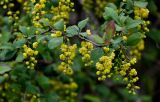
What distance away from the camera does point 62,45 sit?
1.81m

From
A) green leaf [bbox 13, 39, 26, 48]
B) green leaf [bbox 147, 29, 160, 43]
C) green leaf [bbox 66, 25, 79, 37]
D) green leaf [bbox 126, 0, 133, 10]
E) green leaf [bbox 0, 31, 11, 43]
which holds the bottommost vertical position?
green leaf [bbox 147, 29, 160, 43]

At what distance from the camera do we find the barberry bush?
5.84 ft

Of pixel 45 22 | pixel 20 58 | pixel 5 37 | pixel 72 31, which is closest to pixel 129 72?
pixel 72 31

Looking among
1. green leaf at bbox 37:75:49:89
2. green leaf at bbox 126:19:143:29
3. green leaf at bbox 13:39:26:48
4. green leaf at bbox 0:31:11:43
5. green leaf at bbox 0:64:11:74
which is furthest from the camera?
green leaf at bbox 37:75:49:89

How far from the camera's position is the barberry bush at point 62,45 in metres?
1.78

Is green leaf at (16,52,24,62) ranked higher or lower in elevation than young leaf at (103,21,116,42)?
lower

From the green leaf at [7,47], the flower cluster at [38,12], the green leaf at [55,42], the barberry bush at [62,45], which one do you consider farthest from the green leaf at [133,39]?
the green leaf at [7,47]

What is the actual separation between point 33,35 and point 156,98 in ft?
7.77

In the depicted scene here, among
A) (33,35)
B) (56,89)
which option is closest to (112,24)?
(33,35)

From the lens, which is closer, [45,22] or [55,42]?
[55,42]

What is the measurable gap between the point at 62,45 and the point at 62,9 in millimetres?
319

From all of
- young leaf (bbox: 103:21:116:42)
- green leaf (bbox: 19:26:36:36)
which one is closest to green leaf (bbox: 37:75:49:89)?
green leaf (bbox: 19:26:36:36)

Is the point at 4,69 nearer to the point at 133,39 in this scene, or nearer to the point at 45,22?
the point at 45,22

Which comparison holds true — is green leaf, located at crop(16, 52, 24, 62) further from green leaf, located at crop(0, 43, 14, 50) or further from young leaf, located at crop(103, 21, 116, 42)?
young leaf, located at crop(103, 21, 116, 42)
